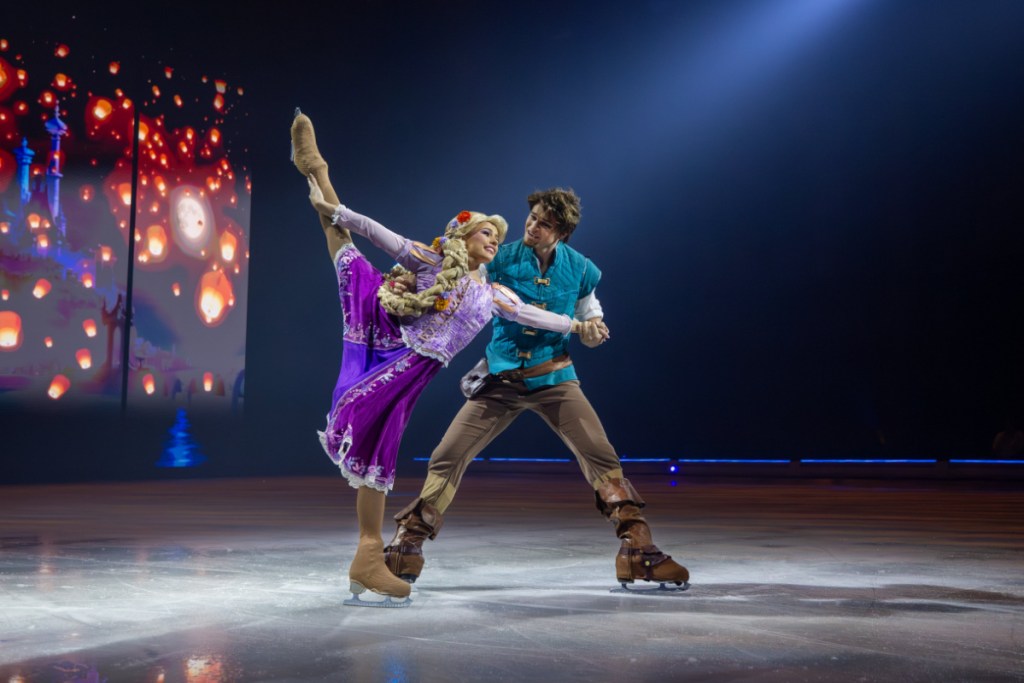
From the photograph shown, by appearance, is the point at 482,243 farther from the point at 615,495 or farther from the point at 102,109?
the point at 102,109

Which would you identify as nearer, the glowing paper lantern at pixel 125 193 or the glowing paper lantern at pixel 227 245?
the glowing paper lantern at pixel 125 193

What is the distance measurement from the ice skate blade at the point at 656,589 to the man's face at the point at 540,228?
116cm

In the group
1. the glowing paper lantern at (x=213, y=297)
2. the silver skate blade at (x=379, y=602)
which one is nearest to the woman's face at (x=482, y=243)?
the silver skate blade at (x=379, y=602)

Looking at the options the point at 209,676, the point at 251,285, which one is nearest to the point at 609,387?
the point at 251,285

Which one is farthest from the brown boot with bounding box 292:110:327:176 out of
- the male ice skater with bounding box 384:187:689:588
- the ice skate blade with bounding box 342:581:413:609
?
the ice skate blade with bounding box 342:581:413:609

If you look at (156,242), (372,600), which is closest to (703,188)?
(156,242)

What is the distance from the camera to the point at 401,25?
34.2ft

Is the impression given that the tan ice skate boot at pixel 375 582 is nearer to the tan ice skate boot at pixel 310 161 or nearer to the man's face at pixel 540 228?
the tan ice skate boot at pixel 310 161

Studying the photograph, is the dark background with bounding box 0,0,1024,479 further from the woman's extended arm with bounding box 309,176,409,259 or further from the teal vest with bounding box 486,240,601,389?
the woman's extended arm with bounding box 309,176,409,259

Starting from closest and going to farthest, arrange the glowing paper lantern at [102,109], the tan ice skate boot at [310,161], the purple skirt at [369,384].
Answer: the purple skirt at [369,384]
the tan ice skate boot at [310,161]
the glowing paper lantern at [102,109]

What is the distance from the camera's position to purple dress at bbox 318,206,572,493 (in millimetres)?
2955

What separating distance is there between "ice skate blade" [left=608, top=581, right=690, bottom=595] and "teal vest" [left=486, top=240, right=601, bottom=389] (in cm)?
70

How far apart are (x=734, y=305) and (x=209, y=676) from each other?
30.8 ft

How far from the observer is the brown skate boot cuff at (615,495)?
11.0 feet
